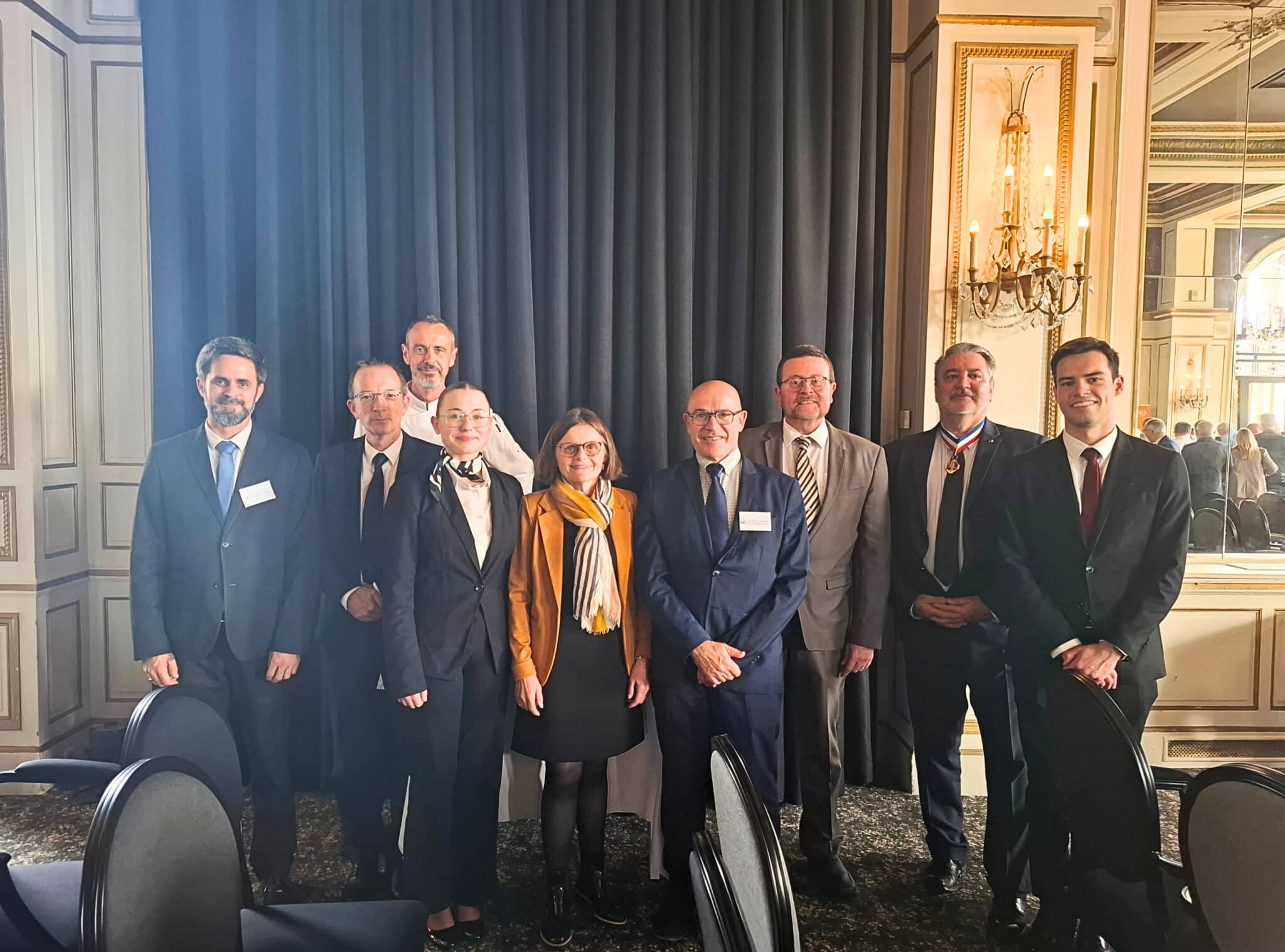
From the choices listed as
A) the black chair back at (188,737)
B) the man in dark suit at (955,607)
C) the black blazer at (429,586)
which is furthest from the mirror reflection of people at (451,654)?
the man in dark suit at (955,607)

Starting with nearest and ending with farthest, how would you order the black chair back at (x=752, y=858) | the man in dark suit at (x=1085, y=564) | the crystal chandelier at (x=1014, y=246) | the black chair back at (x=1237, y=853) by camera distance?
the black chair back at (x=752, y=858) → the black chair back at (x=1237, y=853) → the man in dark suit at (x=1085, y=564) → the crystal chandelier at (x=1014, y=246)

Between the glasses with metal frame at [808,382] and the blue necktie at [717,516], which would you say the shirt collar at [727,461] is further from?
the glasses with metal frame at [808,382]

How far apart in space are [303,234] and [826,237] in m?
1.99

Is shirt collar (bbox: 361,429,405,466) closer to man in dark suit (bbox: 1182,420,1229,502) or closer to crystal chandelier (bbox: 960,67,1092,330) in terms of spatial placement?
crystal chandelier (bbox: 960,67,1092,330)

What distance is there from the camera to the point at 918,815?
2971 millimetres

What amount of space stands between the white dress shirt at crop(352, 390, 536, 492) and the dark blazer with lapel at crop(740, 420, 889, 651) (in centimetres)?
89

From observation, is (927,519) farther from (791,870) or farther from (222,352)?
(222,352)

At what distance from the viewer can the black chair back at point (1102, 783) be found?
1476 millimetres

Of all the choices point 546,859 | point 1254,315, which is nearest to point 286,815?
point 546,859

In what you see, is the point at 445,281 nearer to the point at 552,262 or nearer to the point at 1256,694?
the point at 552,262

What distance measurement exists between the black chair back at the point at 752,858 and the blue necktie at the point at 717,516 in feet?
3.21

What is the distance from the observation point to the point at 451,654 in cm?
216

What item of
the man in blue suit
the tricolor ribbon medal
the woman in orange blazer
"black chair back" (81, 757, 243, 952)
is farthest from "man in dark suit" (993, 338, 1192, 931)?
"black chair back" (81, 757, 243, 952)

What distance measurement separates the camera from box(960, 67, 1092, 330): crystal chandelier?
3012mm
